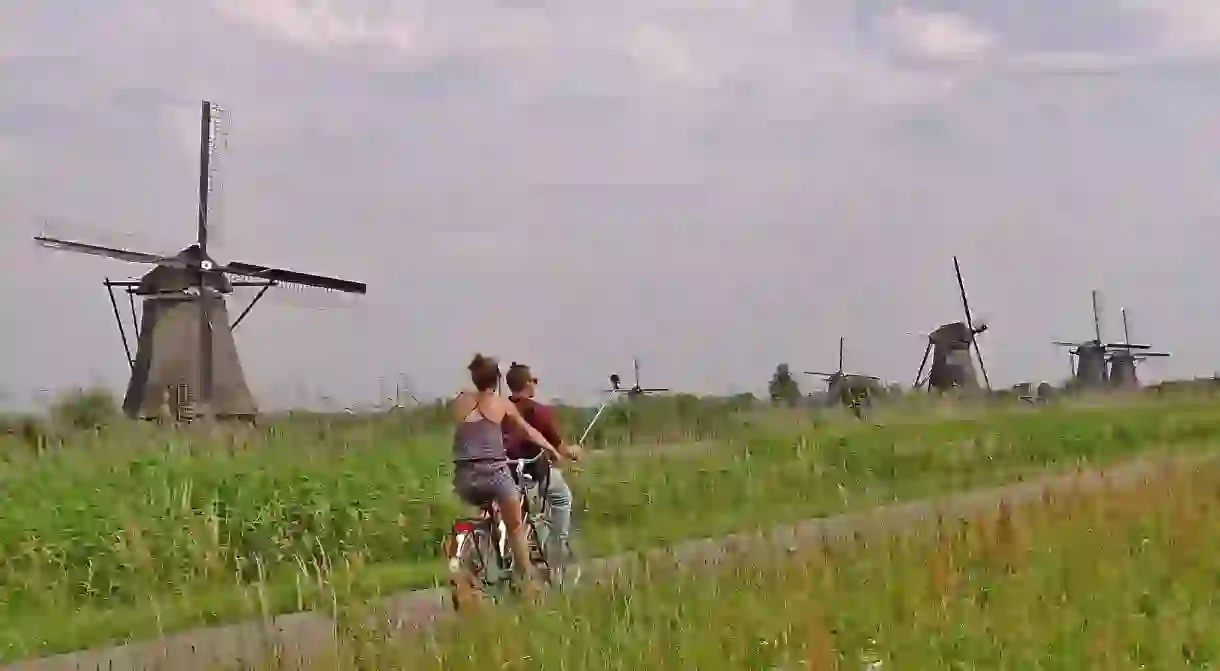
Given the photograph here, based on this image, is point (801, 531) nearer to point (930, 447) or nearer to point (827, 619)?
point (827, 619)

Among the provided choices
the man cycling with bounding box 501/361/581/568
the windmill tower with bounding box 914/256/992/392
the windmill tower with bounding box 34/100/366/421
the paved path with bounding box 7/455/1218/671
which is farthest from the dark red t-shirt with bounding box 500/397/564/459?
the windmill tower with bounding box 914/256/992/392

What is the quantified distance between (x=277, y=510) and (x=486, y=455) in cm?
641

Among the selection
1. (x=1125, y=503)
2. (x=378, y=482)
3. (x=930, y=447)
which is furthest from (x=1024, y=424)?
(x=1125, y=503)

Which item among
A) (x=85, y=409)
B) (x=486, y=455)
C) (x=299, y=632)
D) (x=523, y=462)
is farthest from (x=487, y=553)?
(x=85, y=409)

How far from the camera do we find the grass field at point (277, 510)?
9.95 metres

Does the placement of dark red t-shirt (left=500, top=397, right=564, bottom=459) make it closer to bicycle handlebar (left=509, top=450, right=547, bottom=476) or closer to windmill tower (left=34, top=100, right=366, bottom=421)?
bicycle handlebar (left=509, top=450, right=547, bottom=476)

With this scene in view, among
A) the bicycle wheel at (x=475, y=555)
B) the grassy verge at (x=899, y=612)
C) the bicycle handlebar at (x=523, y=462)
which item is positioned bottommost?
the grassy verge at (x=899, y=612)

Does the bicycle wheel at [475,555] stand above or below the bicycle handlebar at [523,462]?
below

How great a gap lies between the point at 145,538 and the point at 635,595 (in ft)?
24.3

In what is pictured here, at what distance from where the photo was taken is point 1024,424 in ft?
109

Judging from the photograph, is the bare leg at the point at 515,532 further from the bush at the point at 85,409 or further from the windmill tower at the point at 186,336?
the windmill tower at the point at 186,336

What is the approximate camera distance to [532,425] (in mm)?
10055

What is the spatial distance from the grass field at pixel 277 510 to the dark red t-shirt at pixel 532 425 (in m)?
0.84

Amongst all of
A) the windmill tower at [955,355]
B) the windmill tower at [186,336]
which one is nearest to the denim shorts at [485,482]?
the windmill tower at [186,336]
